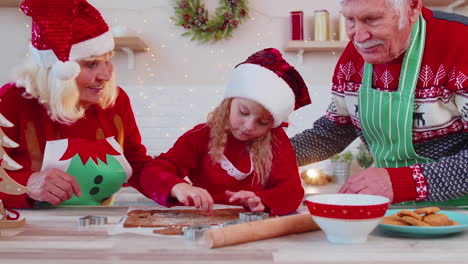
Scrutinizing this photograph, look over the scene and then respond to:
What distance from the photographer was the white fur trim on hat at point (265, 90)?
1.60 metres

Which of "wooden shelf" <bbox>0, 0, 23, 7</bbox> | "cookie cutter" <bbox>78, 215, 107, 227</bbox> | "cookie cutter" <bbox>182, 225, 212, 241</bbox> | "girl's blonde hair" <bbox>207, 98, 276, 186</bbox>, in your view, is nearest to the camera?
"cookie cutter" <bbox>182, 225, 212, 241</bbox>

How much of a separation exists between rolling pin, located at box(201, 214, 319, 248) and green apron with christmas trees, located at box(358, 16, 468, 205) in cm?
59

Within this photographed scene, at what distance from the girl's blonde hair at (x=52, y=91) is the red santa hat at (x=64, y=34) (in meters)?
0.04

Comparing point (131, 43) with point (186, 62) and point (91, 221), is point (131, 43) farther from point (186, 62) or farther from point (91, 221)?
point (91, 221)

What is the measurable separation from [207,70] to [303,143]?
1.96 m

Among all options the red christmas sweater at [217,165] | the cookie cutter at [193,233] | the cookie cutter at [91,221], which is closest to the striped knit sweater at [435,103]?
the red christmas sweater at [217,165]

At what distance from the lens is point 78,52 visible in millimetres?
1718

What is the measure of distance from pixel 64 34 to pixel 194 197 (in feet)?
2.42

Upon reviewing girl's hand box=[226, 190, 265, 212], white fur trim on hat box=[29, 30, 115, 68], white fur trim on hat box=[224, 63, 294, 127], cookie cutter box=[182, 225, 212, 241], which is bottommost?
girl's hand box=[226, 190, 265, 212]

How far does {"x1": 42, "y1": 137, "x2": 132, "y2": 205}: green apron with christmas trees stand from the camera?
1674mm

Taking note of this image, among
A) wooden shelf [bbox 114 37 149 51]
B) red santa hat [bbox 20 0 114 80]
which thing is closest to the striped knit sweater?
red santa hat [bbox 20 0 114 80]

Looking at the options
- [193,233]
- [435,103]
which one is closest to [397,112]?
[435,103]

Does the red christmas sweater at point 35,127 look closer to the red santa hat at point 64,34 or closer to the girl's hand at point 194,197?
the red santa hat at point 64,34

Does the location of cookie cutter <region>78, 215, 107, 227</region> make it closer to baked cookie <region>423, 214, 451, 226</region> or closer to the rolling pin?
the rolling pin
